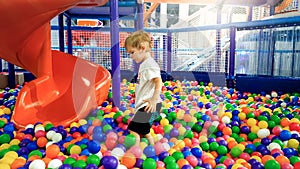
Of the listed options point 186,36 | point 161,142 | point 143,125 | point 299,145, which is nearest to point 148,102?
point 143,125

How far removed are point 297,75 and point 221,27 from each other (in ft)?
2.90

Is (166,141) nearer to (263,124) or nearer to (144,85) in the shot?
(144,85)

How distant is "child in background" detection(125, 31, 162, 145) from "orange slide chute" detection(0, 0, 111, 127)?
0.42 meters

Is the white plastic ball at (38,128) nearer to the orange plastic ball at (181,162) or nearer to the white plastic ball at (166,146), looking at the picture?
the white plastic ball at (166,146)

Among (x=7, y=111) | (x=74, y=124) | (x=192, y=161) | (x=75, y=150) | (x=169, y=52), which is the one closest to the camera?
(x=192, y=161)

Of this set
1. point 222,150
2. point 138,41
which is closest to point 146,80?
point 138,41

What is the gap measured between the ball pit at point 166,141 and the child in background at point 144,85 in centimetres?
7

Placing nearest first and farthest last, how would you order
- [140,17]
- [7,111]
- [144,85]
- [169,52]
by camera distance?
[144,85] < [7,111] < [140,17] < [169,52]

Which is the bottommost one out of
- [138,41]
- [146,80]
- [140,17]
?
[146,80]

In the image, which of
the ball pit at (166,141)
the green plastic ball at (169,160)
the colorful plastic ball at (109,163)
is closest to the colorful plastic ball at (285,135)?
the ball pit at (166,141)

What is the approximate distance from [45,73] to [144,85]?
0.89 metres

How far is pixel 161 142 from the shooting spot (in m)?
1.52

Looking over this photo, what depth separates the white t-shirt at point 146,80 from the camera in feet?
4.74

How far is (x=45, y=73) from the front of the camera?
80.7 inches
